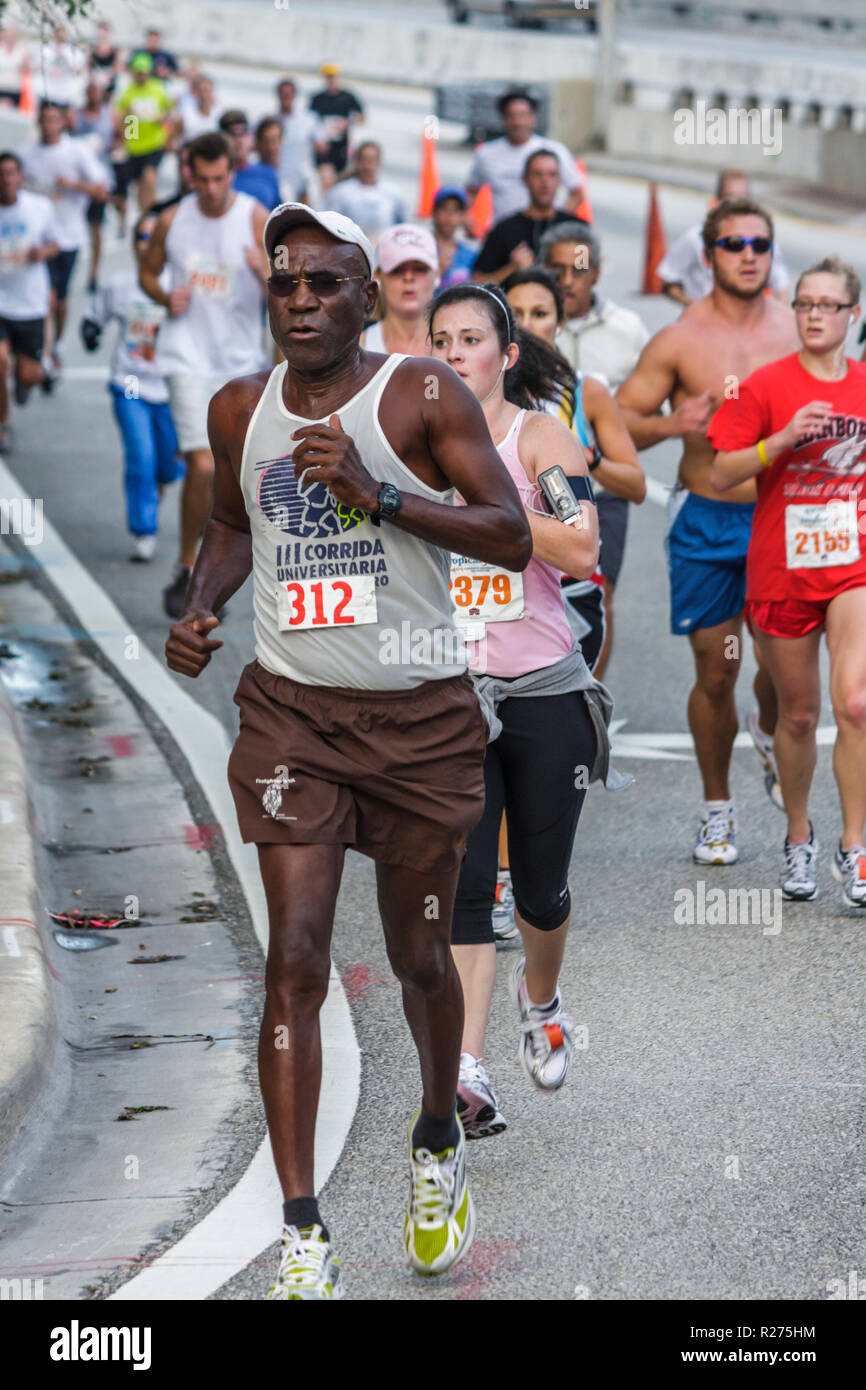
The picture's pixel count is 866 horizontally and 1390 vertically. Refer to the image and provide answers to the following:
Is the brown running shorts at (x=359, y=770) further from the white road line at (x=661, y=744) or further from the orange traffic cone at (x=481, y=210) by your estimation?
the orange traffic cone at (x=481, y=210)

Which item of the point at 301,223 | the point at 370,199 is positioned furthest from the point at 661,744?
the point at 370,199

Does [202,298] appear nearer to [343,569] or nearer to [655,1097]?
[655,1097]

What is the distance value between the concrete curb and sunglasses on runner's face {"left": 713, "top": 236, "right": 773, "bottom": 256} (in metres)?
3.10

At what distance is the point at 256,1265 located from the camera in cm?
450

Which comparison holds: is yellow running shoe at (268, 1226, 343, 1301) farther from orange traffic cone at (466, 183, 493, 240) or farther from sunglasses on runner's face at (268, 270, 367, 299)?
orange traffic cone at (466, 183, 493, 240)

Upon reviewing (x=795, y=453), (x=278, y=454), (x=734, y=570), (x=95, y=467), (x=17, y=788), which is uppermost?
(x=278, y=454)

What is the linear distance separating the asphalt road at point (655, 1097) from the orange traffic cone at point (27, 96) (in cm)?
3465

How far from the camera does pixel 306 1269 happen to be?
13.6 feet

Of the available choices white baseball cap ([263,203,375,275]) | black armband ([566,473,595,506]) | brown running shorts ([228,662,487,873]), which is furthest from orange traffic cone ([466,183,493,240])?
brown running shorts ([228,662,487,873])

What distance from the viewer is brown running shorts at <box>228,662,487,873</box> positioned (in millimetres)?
4367

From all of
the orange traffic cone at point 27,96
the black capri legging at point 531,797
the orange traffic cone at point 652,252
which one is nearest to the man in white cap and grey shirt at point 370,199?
the orange traffic cone at point 652,252
